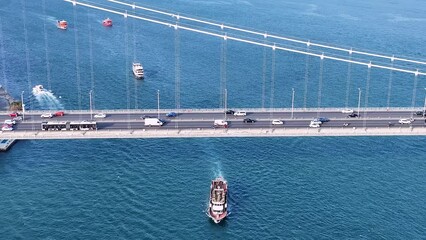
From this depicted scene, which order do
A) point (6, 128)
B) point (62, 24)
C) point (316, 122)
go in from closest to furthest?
1. point (6, 128)
2. point (316, 122)
3. point (62, 24)

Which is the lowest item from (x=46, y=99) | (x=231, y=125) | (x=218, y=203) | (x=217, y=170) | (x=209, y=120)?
(x=218, y=203)

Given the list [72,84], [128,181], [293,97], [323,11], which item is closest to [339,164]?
[293,97]

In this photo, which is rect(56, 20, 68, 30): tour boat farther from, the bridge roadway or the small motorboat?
the bridge roadway

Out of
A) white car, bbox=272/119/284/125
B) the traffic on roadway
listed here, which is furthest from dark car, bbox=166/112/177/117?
white car, bbox=272/119/284/125

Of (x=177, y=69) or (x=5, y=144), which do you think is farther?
(x=177, y=69)

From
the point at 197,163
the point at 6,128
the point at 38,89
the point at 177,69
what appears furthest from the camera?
the point at 177,69

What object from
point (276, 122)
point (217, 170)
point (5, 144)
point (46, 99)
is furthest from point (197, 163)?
point (46, 99)

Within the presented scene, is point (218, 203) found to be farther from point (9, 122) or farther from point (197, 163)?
point (9, 122)

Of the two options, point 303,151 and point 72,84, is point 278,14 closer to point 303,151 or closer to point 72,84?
point 72,84
